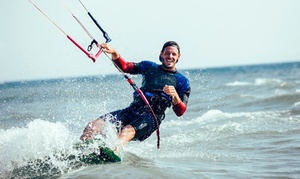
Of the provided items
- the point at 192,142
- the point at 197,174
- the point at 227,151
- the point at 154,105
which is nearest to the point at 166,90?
the point at 154,105

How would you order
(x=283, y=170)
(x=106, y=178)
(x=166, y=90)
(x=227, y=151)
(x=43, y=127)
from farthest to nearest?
(x=227, y=151)
(x=43, y=127)
(x=283, y=170)
(x=166, y=90)
(x=106, y=178)

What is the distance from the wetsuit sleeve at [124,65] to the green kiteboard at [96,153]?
138 centimetres

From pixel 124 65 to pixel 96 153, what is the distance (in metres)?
1.57

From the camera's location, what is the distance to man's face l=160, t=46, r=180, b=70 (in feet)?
21.6

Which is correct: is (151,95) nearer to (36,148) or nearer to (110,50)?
(110,50)

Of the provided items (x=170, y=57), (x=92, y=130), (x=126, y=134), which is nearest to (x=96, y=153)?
(x=92, y=130)

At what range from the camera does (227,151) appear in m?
8.30

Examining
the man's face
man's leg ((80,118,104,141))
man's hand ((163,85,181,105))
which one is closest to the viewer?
man's hand ((163,85,181,105))

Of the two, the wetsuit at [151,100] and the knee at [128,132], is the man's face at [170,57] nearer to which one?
the wetsuit at [151,100]

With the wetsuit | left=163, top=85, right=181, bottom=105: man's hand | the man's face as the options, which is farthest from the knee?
the man's face

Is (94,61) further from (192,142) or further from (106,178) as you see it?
(192,142)

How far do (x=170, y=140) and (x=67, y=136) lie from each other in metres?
3.96

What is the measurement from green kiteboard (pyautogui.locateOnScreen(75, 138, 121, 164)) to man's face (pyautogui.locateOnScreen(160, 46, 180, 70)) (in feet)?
5.47

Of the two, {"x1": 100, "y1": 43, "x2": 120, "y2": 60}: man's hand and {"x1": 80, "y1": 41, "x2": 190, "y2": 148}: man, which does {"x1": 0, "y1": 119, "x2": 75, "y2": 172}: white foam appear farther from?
{"x1": 100, "y1": 43, "x2": 120, "y2": 60}: man's hand
